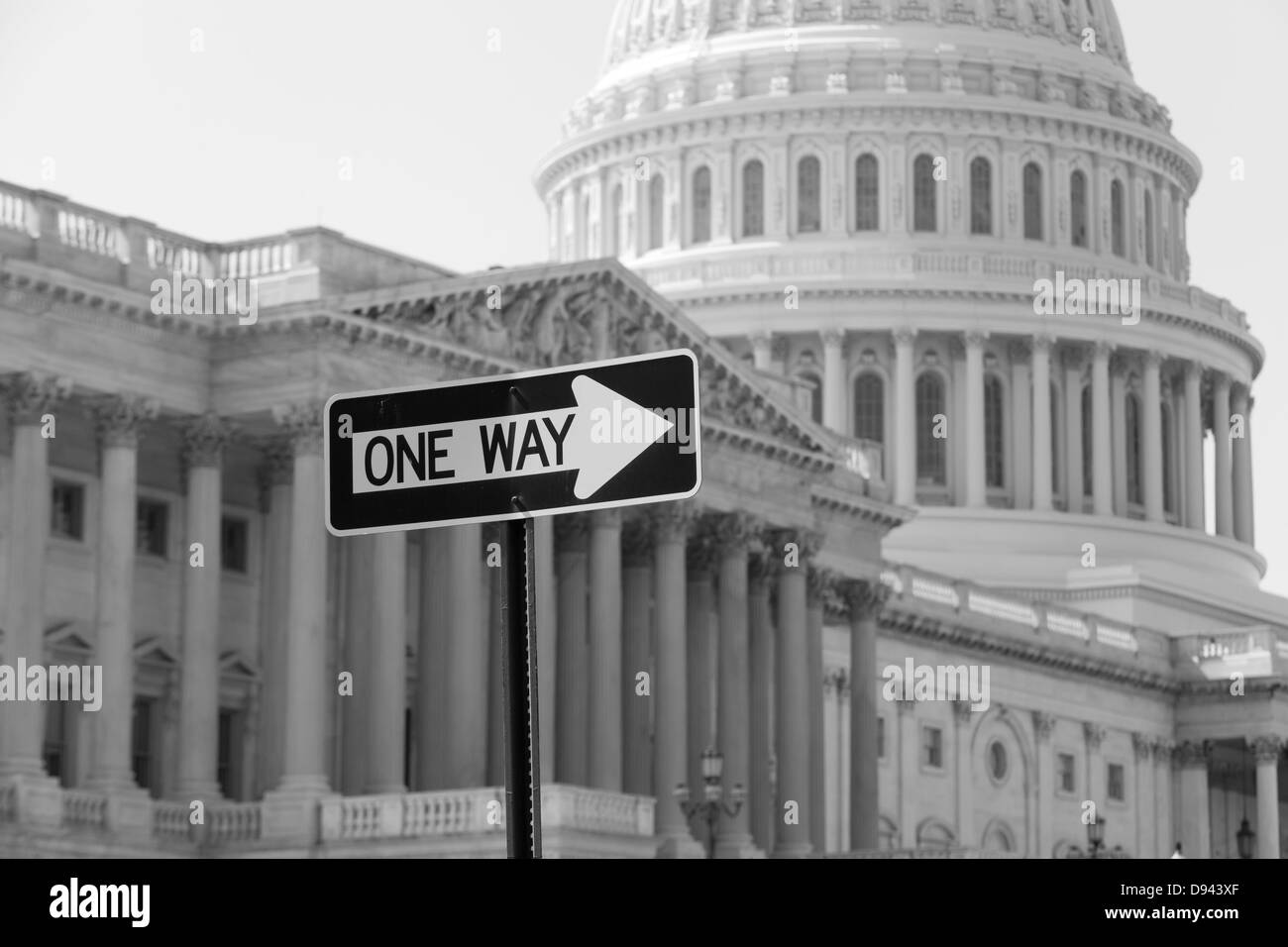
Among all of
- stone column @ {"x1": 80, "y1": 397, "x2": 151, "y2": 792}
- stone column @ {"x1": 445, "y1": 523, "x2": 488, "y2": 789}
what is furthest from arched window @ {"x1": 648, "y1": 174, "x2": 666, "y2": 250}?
stone column @ {"x1": 80, "y1": 397, "x2": 151, "y2": 792}

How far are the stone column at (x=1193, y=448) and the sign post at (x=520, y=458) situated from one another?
130390 millimetres

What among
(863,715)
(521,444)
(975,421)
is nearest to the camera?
(521,444)

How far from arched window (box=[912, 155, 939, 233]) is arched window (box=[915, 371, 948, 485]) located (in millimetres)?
7125

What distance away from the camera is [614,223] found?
138 meters

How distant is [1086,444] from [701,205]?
2077 cm

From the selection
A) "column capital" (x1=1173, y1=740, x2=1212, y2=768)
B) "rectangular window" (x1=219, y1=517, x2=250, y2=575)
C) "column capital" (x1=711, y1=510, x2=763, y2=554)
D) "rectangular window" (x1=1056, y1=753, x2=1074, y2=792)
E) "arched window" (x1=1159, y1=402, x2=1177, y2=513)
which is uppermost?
"arched window" (x1=1159, y1=402, x2=1177, y2=513)

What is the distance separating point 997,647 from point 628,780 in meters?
39.3

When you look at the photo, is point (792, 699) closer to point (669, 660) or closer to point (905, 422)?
point (669, 660)

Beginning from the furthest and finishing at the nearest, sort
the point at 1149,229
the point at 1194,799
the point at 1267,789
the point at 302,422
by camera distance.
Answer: the point at 1149,229 → the point at 1267,789 → the point at 1194,799 → the point at 302,422

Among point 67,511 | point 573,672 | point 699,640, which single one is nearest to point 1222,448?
point 699,640

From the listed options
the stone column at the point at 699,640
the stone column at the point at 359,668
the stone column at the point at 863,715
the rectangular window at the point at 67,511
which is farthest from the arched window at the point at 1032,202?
the rectangular window at the point at 67,511

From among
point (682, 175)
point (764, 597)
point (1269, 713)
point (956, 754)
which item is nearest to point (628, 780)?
point (764, 597)

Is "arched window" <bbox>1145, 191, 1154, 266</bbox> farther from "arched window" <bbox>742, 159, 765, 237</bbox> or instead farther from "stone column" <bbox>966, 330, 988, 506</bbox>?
"arched window" <bbox>742, 159, 765, 237</bbox>

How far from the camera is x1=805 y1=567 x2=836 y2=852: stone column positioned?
8119 cm
